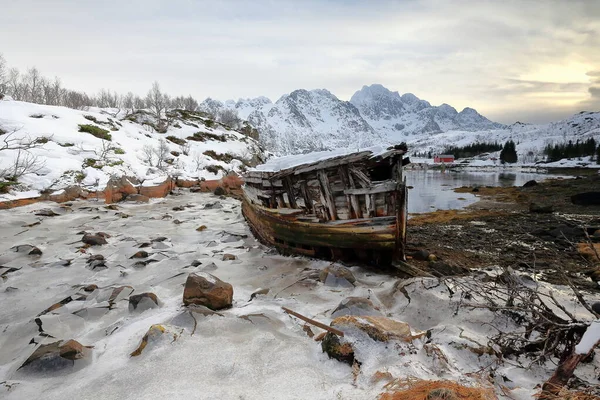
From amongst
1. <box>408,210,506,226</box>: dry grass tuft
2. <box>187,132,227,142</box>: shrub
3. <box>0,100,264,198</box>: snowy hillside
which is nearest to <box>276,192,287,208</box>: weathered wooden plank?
<box>0,100,264,198</box>: snowy hillside

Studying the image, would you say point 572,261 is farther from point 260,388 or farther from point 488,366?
point 260,388

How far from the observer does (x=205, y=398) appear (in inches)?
105

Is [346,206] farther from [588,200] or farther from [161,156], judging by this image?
[161,156]

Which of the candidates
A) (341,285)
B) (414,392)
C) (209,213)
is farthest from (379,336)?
(209,213)

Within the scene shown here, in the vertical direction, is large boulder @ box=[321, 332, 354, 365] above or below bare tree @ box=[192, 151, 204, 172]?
below

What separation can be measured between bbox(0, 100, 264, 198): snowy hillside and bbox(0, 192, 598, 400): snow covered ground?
5.63 meters

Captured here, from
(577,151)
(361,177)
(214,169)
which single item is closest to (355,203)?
(361,177)

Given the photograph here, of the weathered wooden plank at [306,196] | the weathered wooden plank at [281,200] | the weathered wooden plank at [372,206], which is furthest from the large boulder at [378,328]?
the weathered wooden plank at [281,200]

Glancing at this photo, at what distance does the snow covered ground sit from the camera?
2822 mm

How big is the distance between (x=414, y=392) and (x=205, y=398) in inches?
67.5

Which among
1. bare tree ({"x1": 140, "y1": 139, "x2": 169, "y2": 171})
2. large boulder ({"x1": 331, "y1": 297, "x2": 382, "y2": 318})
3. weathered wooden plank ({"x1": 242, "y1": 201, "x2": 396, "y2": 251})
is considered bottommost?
large boulder ({"x1": 331, "y1": 297, "x2": 382, "y2": 318})

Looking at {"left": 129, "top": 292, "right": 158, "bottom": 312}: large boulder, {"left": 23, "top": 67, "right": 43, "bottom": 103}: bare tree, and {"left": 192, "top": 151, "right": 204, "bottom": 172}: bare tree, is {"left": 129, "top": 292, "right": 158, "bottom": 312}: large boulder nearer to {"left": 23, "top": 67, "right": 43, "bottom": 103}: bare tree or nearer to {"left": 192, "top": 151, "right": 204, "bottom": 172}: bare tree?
{"left": 192, "top": 151, "right": 204, "bottom": 172}: bare tree

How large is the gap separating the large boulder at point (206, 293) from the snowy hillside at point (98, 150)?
7699mm

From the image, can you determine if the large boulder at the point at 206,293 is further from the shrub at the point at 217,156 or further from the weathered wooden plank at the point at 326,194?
the shrub at the point at 217,156
